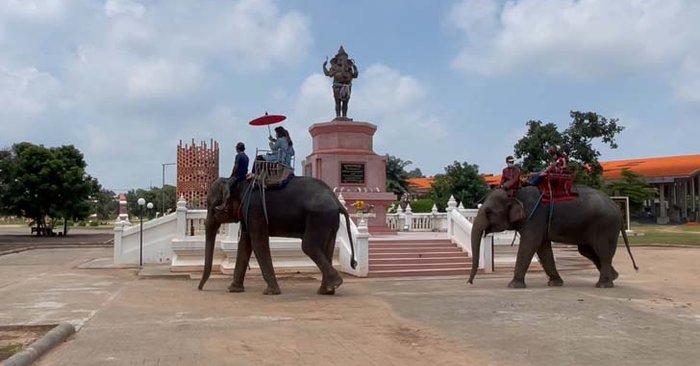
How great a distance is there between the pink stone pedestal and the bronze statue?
0.80m

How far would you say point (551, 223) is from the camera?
1435cm

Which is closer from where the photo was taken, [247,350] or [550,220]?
[247,350]

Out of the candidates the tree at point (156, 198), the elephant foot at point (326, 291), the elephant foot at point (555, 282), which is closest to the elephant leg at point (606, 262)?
the elephant foot at point (555, 282)

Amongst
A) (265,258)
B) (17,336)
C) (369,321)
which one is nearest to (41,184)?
(265,258)

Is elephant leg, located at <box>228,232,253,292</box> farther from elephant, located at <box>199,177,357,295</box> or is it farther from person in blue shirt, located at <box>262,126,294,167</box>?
person in blue shirt, located at <box>262,126,294,167</box>

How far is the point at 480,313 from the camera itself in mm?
10523

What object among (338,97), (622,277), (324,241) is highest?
(338,97)

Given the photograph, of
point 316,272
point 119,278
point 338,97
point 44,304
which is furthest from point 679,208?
point 44,304

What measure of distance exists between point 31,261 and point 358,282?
43.5ft

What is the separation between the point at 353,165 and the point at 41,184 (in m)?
25.9

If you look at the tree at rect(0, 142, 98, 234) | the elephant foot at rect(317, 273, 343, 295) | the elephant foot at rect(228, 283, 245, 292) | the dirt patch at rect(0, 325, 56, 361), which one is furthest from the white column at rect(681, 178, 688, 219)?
the dirt patch at rect(0, 325, 56, 361)

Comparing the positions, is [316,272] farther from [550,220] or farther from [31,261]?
[31,261]

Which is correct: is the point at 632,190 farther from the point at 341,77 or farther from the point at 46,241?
the point at 46,241

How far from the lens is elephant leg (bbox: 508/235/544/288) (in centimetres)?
1418
